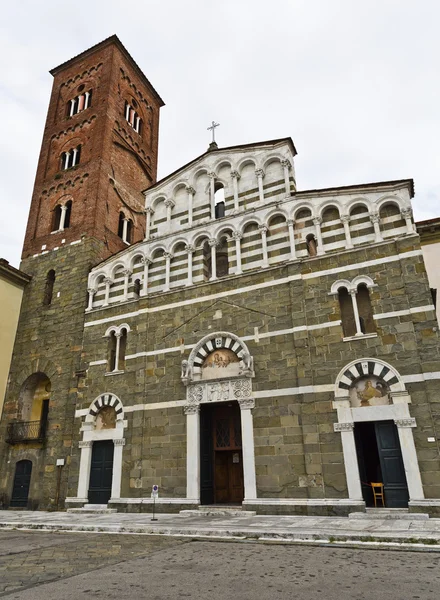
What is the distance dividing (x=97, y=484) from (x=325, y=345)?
1053 centimetres

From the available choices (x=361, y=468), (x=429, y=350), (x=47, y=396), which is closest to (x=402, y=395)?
(x=429, y=350)

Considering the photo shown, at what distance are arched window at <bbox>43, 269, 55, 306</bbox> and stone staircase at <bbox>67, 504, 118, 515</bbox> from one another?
33.4ft

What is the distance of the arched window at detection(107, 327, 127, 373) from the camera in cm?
1895

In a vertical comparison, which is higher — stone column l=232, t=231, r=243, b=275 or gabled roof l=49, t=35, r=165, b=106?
gabled roof l=49, t=35, r=165, b=106

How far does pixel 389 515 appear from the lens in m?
12.1

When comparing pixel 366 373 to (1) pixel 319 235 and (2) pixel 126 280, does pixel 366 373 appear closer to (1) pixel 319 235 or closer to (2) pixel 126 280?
(1) pixel 319 235

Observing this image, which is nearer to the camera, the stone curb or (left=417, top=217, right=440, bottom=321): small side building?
the stone curb

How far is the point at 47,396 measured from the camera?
2108 centimetres

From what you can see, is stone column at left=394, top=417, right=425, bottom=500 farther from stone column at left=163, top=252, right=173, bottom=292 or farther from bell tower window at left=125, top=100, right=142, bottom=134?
bell tower window at left=125, top=100, right=142, bottom=134

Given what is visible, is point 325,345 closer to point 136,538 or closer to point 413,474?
point 413,474

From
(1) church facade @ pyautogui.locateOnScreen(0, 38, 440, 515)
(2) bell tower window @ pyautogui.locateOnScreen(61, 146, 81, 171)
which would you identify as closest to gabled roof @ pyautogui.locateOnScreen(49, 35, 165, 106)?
(2) bell tower window @ pyautogui.locateOnScreen(61, 146, 81, 171)

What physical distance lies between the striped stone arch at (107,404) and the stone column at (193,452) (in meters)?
3.19

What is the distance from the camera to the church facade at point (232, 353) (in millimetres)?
13492

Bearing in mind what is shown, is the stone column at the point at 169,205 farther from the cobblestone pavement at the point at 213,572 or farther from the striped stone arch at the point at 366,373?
the cobblestone pavement at the point at 213,572
